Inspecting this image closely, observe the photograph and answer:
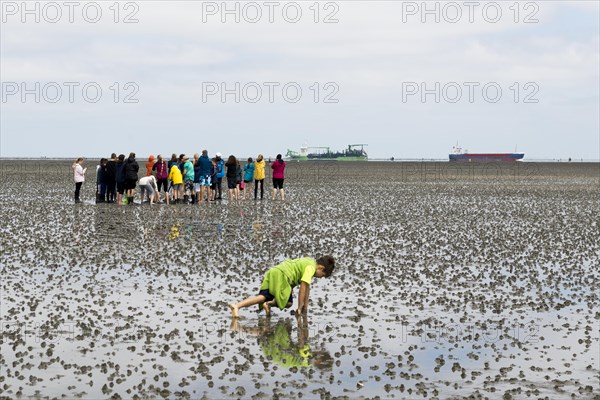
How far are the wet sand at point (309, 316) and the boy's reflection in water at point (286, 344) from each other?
0.03m

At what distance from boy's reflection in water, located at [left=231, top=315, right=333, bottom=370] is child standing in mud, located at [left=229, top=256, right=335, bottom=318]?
0.25m

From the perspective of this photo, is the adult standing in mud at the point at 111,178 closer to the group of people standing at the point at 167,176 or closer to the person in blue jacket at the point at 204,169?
the group of people standing at the point at 167,176

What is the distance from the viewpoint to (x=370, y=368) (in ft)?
34.8

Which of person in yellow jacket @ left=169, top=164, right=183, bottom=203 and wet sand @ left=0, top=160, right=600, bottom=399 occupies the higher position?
person in yellow jacket @ left=169, top=164, right=183, bottom=203

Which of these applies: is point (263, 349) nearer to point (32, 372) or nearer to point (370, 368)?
point (370, 368)

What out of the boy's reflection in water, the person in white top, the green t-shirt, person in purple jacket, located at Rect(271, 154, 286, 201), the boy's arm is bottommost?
the boy's reflection in water

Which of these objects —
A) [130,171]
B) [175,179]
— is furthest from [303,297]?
[175,179]

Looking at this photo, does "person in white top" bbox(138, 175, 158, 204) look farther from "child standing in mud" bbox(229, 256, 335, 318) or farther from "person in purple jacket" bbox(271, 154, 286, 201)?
"child standing in mud" bbox(229, 256, 335, 318)

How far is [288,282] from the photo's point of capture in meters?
13.5

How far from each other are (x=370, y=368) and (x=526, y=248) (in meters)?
12.7

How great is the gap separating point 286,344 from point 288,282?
1824mm

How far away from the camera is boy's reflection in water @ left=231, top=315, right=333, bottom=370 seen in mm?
10886

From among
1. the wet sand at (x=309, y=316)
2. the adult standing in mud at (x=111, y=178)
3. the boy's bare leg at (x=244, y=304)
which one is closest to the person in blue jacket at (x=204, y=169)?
the adult standing in mud at (x=111, y=178)

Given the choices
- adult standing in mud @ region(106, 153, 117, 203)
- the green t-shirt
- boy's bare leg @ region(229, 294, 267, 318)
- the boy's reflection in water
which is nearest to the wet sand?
the boy's reflection in water
